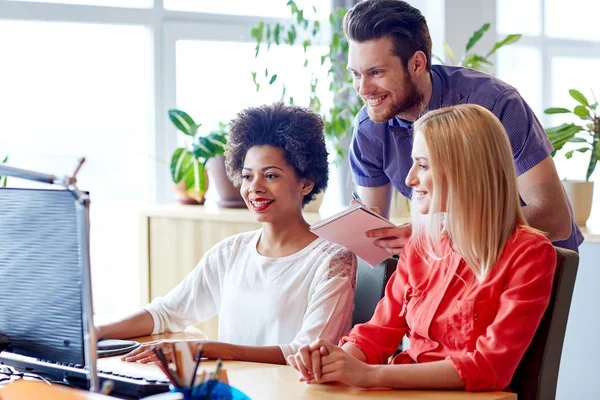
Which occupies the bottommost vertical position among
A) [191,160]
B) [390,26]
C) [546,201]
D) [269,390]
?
[269,390]

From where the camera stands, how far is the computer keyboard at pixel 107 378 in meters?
1.48

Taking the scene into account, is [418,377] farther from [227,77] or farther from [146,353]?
[227,77]

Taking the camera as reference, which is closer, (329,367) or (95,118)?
(329,367)

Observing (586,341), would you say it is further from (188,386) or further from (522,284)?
(188,386)

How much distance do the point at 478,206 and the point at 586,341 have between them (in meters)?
1.73

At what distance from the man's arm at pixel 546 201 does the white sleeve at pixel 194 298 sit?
2.58 ft

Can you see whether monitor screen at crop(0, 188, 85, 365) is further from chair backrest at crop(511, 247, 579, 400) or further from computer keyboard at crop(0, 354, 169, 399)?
chair backrest at crop(511, 247, 579, 400)

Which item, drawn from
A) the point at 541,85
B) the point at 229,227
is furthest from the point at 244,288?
the point at 541,85

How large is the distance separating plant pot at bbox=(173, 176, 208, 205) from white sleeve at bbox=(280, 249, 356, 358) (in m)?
1.98

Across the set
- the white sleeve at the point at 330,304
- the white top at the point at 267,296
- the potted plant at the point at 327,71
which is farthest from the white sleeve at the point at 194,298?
the potted plant at the point at 327,71

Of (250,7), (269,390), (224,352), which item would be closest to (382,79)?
(224,352)

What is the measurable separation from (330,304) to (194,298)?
41 centimetres

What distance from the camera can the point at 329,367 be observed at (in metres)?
1.53

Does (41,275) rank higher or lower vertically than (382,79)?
lower
